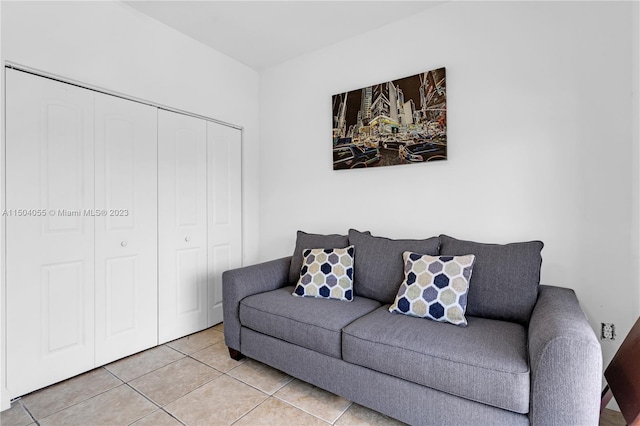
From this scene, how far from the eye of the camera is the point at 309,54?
3082 mm

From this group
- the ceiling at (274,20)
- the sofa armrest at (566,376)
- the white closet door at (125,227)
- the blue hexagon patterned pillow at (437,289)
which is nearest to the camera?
the sofa armrest at (566,376)

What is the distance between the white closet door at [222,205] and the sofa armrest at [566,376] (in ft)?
8.43

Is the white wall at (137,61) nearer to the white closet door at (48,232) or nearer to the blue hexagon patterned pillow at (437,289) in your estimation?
the white closet door at (48,232)

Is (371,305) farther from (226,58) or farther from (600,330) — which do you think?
(226,58)

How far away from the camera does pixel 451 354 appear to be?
1.43m

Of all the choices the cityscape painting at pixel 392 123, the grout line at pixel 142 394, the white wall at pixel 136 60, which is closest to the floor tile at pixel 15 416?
the grout line at pixel 142 394

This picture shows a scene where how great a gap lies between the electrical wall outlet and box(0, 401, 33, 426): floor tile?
3184mm

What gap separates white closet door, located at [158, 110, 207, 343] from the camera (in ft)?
8.63

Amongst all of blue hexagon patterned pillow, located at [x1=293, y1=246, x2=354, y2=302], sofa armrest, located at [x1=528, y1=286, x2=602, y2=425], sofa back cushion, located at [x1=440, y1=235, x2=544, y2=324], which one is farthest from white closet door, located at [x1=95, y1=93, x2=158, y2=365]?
sofa armrest, located at [x1=528, y1=286, x2=602, y2=425]

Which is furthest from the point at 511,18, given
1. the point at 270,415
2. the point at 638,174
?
the point at 270,415

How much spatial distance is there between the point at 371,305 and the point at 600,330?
1.32m

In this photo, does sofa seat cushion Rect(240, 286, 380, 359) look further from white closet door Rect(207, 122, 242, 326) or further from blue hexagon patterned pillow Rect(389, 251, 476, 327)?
white closet door Rect(207, 122, 242, 326)

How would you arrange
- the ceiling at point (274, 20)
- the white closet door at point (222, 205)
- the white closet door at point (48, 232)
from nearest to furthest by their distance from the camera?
1. the white closet door at point (48, 232)
2. the ceiling at point (274, 20)
3. the white closet door at point (222, 205)

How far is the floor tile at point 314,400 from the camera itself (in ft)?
5.76
